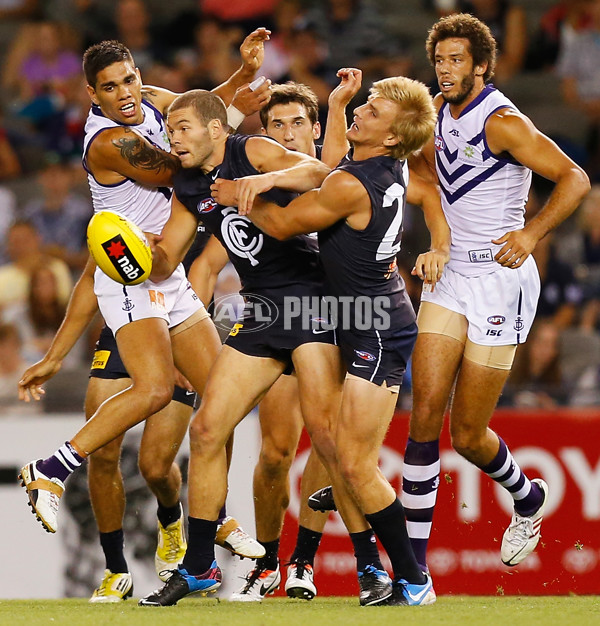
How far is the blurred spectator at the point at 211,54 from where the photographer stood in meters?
12.0

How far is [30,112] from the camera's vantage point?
1246cm

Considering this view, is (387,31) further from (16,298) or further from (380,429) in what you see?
(380,429)

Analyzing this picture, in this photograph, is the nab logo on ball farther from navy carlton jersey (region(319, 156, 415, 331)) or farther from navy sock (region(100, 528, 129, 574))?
navy sock (region(100, 528, 129, 574))

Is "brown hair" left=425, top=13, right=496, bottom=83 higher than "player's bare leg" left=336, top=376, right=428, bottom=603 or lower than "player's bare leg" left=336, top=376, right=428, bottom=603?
higher

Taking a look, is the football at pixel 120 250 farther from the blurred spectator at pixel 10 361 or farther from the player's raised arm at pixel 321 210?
the blurred spectator at pixel 10 361

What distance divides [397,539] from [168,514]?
1.81 metres

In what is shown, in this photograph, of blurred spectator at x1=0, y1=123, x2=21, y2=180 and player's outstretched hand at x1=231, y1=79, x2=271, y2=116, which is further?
blurred spectator at x1=0, y1=123, x2=21, y2=180

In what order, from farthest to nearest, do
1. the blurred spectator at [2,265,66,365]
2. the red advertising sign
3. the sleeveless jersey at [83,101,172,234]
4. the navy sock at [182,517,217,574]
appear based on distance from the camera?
1. the blurred spectator at [2,265,66,365]
2. the red advertising sign
3. the sleeveless jersey at [83,101,172,234]
4. the navy sock at [182,517,217,574]

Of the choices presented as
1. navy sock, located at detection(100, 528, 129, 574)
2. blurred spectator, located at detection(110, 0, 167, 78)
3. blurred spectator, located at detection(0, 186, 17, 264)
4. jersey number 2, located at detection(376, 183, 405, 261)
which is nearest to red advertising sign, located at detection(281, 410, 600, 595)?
navy sock, located at detection(100, 528, 129, 574)

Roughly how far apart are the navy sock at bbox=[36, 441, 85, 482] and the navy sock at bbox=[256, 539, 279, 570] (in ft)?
4.02

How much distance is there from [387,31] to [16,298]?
488cm

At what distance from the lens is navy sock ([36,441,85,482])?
5.91 metres

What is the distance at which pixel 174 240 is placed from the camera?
6078 millimetres

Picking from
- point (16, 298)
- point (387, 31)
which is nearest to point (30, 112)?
point (16, 298)
